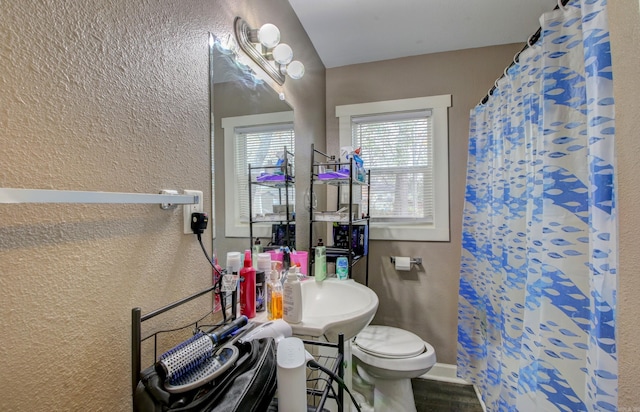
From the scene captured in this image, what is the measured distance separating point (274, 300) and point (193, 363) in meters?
0.42

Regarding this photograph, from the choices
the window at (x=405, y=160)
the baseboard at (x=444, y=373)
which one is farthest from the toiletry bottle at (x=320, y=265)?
the baseboard at (x=444, y=373)

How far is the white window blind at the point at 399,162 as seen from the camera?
2.16 meters

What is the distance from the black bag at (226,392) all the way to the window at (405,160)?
1737mm

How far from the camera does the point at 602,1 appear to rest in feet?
2.43

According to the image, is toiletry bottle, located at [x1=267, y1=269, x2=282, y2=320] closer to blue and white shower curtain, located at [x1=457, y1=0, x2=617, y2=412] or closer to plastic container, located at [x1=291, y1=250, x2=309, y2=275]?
plastic container, located at [x1=291, y1=250, x2=309, y2=275]

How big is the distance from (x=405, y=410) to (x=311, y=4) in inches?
92.9

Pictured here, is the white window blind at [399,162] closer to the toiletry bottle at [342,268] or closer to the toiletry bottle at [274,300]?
the toiletry bottle at [342,268]

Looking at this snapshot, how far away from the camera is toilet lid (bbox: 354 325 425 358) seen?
1.55m

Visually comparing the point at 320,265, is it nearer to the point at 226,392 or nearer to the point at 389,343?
the point at 389,343

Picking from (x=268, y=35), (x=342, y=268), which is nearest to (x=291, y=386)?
(x=342, y=268)

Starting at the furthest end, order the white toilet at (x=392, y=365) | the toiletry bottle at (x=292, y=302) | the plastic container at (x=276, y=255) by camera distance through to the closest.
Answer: the white toilet at (x=392, y=365), the plastic container at (x=276, y=255), the toiletry bottle at (x=292, y=302)

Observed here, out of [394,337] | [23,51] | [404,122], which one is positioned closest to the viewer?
[23,51]

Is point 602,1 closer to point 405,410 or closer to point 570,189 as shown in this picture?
point 570,189

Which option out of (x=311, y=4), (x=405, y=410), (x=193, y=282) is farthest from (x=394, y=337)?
(x=311, y=4)
